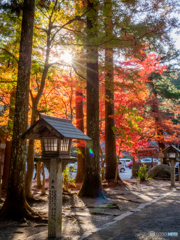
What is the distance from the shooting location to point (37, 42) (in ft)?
29.6

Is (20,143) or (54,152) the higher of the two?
(20,143)

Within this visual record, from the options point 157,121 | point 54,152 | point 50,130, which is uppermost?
point 157,121

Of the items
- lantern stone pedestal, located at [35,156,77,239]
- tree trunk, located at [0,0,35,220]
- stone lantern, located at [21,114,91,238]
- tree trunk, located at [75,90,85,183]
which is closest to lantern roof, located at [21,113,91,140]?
stone lantern, located at [21,114,91,238]

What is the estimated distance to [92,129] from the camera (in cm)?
927

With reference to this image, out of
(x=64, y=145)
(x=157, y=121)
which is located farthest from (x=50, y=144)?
(x=157, y=121)

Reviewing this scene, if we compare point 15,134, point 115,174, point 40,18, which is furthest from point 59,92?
point 15,134

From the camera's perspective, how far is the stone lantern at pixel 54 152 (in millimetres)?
4570

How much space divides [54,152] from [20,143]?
2.01 metres

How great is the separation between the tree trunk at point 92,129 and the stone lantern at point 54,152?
4.08 meters

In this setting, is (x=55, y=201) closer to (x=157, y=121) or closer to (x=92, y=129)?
(x=92, y=129)

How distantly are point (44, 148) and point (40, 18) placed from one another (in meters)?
6.21

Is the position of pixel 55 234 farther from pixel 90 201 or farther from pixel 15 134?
pixel 90 201

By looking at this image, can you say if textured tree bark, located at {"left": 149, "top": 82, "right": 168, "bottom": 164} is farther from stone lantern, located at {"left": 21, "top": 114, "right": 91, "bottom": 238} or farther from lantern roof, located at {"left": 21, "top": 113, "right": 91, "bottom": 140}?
stone lantern, located at {"left": 21, "top": 114, "right": 91, "bottom": 238}

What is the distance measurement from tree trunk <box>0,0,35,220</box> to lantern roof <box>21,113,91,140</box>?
1.60 metres
